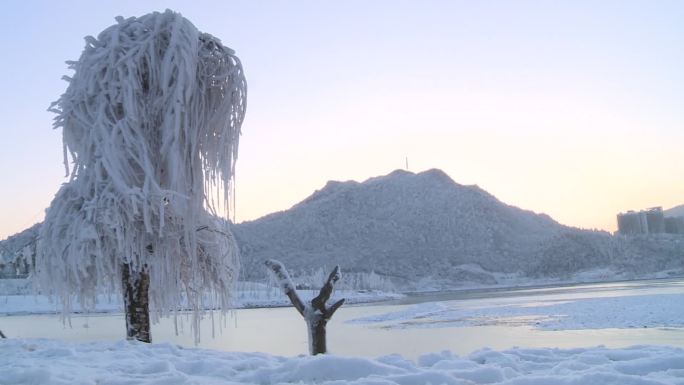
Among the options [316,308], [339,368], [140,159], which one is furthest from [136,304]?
[339,368]

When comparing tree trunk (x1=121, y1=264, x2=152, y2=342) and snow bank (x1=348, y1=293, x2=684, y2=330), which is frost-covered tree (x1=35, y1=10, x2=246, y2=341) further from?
snow bank (x1=348, y1=293, x2=684, y2=330)

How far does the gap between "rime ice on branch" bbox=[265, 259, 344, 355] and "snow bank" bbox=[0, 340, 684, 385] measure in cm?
187

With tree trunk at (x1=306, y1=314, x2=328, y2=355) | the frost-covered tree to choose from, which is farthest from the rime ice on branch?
the frost-covered tree

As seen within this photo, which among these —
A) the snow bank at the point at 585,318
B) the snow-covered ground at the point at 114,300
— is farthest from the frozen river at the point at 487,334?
the snow-covered ground at the point at 114,300

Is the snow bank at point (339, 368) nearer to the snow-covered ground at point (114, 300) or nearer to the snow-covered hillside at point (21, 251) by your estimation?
the snow-covered hillside at point (21, 251)

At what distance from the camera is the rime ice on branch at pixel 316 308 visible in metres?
8.98

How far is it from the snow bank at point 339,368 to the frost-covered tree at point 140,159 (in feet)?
6.41

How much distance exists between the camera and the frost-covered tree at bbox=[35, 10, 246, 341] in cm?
884

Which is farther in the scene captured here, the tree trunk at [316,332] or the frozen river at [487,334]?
the frozen river at [487,334]

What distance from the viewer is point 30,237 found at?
10.1m

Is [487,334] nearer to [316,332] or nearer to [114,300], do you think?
[316,332]

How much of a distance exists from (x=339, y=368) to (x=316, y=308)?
3.16 m

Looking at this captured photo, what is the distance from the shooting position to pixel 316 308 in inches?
354

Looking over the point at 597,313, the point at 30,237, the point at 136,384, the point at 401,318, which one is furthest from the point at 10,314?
the point at 136,384
